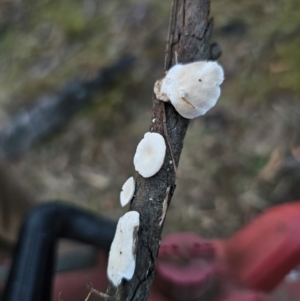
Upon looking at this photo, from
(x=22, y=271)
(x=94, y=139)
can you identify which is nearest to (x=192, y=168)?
(x=94, y=139)

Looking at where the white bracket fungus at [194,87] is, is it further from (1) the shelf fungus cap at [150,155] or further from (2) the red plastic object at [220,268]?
(2) the red plastic object at [220,268]

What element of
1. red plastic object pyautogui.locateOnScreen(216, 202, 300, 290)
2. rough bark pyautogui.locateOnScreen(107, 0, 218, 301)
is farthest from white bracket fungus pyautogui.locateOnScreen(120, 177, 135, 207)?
red plastic object pyautogui.locateOnScreen(216, 202, 300, 290)

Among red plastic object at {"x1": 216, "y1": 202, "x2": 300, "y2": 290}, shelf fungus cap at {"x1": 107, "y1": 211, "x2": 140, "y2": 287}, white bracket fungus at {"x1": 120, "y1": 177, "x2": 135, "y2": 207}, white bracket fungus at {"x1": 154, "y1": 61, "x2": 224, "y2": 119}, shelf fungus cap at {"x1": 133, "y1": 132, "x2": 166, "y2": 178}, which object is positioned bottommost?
shelf fungus cap at {"x1": 107, "y1": 211, "x2": 140, "y2": 287}

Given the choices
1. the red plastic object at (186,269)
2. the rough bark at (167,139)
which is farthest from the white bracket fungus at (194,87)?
the red plastic object at (186,269)

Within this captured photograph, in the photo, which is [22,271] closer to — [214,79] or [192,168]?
[214,79]

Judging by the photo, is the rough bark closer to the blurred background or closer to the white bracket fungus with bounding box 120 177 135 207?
the white bracket fungus with bounding box 120 177 135 207
